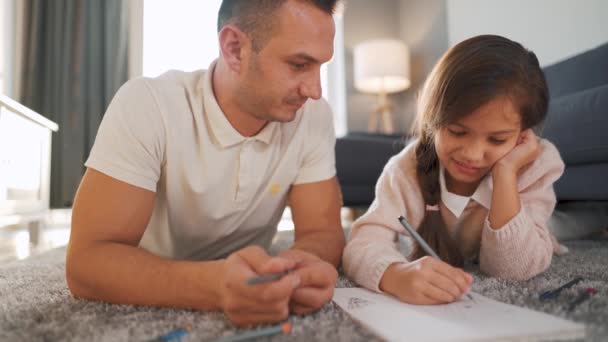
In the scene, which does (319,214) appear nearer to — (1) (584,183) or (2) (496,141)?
(2) (496,141)

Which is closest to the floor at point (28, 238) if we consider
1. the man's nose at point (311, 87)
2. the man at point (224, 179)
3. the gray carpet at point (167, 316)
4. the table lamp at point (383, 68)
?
the gray carpet at point (167, 316)

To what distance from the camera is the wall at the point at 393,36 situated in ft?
12.6

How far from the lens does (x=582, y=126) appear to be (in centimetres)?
141

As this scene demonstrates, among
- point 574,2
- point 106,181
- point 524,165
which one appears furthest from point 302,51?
point 574,2

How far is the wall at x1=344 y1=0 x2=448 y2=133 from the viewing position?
12.6 ft

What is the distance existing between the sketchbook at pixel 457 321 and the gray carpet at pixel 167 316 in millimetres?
26

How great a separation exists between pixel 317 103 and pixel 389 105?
288 centimetres

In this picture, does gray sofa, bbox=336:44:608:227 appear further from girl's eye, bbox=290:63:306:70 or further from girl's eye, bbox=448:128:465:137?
girl's eye, bbox=290:63:306:70

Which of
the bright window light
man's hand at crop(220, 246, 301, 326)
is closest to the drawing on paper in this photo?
man's hand at crop(220, 246, 301, 326)

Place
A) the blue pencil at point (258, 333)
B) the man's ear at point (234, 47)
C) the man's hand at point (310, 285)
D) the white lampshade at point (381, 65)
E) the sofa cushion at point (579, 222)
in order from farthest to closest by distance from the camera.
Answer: the white lampshade at point (381, 65) → the sofa cushion at point (579, 222) → the man's ear at point (234, 47) → the man's hand at point (310, 285) → the blue pencil at point (258, 333)

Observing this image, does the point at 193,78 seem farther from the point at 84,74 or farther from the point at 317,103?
the point at 84,74

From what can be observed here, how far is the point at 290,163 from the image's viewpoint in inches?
37.3

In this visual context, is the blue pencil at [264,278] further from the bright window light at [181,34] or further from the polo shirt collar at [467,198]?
the bright window light at [181,34]

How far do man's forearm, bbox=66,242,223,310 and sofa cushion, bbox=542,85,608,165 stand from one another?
116 centimetres
